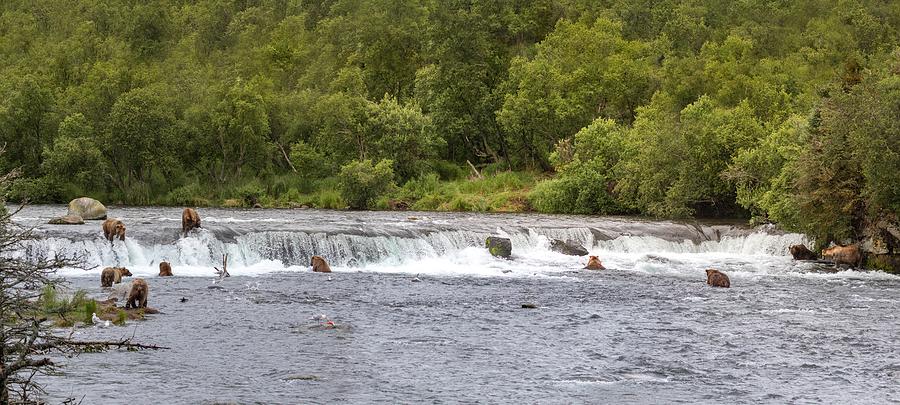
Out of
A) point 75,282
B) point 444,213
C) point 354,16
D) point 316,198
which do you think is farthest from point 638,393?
point 354,16

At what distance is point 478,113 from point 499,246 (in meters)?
36.1

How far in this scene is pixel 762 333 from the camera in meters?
24.7

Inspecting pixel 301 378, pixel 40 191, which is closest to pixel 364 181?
pixel 40 191

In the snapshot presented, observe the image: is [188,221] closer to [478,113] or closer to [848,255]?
[848,255]

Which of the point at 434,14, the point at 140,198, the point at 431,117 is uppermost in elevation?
the point at 434,14

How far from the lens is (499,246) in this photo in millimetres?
41469

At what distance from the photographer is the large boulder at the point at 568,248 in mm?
42219

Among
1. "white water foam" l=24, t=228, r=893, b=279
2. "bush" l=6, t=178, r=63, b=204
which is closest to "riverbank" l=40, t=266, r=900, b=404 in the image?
"white water foam" l=24, t=228, r=893, b=279

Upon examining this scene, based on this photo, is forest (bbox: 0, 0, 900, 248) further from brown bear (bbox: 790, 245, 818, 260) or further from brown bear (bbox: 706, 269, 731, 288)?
brown bear (bbox: 706, 269, 731, 288)

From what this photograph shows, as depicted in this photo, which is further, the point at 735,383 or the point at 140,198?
the point at 140,198

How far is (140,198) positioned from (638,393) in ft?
181

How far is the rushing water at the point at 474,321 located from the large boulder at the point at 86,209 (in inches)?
97.5

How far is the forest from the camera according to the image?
55000 millimetres

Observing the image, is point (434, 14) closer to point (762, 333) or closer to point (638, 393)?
→ point (762, 333)
